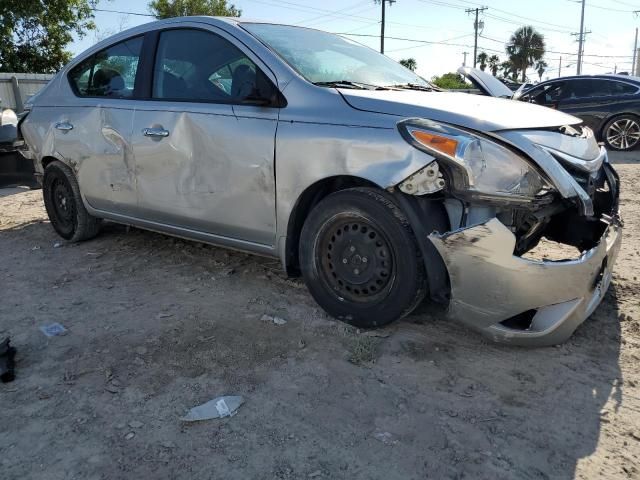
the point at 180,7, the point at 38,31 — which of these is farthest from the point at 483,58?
the point at 38,31

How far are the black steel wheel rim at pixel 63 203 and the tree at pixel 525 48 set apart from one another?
64581mm

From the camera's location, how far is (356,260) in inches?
122

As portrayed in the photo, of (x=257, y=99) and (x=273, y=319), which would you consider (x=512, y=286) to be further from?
(x=257, y=99)

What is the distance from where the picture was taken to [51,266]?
460cm

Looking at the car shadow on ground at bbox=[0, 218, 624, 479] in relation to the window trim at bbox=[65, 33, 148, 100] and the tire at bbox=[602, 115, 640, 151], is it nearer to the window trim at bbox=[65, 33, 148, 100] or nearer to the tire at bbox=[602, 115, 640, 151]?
the window trim at bbox=[65, 33, 148, 100]

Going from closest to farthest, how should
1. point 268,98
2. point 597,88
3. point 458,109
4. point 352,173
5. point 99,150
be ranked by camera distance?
point 458,109 → point 352,173 → point 268,98 → point 99,150 → point 597,88

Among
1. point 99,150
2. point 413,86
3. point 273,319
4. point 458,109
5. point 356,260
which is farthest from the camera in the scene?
point 99,150

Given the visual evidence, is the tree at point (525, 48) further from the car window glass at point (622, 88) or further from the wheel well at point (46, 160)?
the wheel well at point (46, 160)

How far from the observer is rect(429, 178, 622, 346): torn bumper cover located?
104 inches

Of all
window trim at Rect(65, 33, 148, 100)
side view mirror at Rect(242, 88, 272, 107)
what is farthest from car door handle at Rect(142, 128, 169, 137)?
side view mirror at Rect(242, 88, 272, 107)

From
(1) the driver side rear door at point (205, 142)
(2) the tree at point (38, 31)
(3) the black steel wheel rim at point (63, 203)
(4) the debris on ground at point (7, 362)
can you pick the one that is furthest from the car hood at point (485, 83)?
(2) the tree at point (38, 31)

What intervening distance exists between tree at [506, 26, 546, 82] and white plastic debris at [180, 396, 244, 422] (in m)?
66.5

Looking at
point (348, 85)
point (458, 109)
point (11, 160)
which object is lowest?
point (11, 160)

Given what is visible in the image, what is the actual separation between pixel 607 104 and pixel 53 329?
1064 cm
